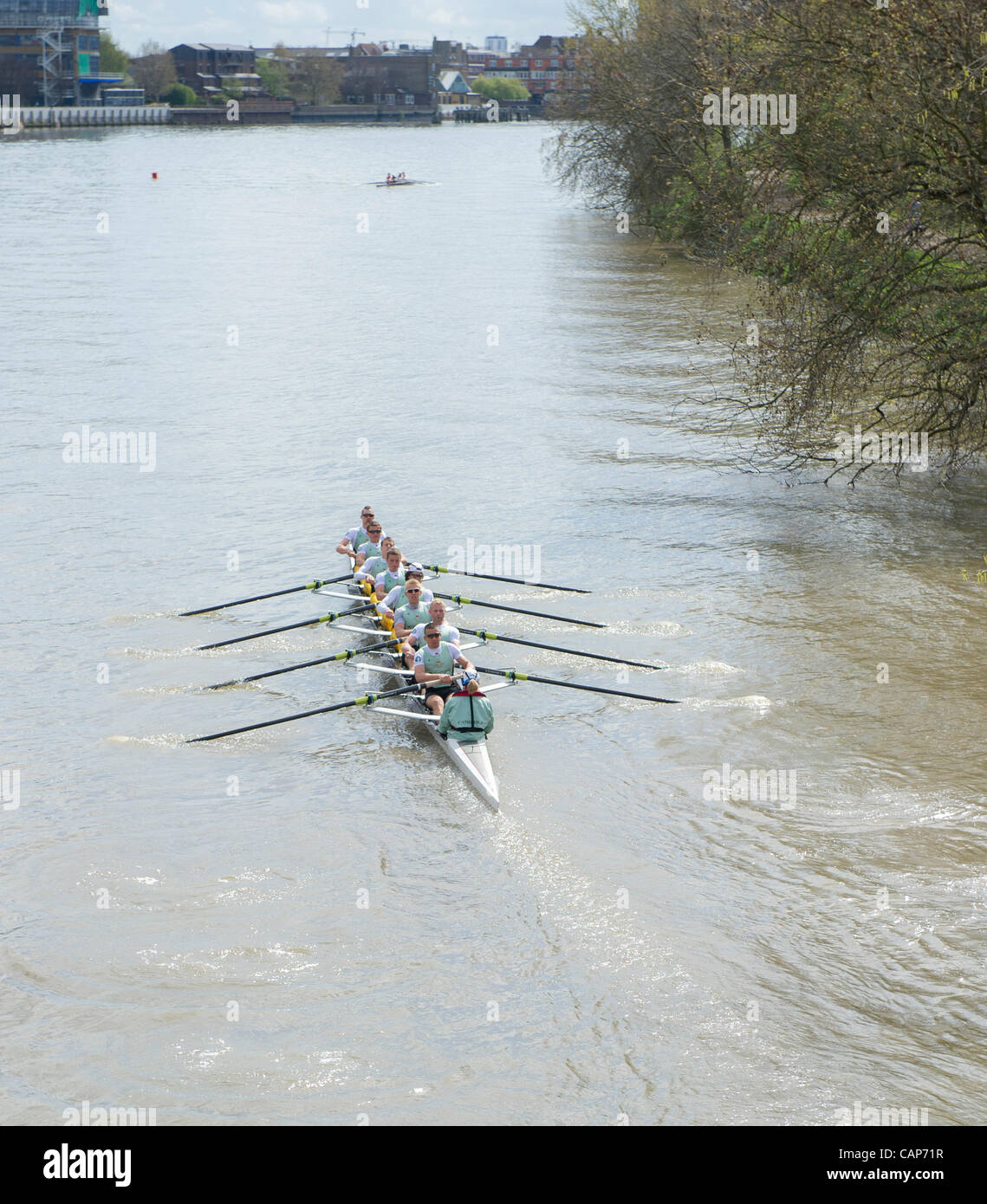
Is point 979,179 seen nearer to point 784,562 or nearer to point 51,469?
point 784,562

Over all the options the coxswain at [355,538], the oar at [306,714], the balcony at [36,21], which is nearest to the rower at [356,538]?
the coxswain at [355,538]

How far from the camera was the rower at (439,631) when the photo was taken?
1509 cm

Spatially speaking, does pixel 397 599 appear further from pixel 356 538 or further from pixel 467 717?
pixel 467 717

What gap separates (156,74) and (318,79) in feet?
65.8

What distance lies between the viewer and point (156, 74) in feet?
555

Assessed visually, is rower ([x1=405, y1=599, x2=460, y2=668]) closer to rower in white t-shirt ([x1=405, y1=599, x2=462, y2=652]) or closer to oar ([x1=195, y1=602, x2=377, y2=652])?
rower in white t-shirt ([x1=405, y1=599, x2=462, y2=652])

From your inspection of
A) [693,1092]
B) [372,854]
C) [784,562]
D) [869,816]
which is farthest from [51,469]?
[693,1092]

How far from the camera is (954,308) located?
19.2 m

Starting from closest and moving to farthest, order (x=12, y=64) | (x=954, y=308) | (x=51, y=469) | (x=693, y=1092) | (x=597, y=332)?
(x=693, y=1092)
(x=954, y=308)
(x=51, y=469)
(x=597, y=332)
(x=12, y=64)

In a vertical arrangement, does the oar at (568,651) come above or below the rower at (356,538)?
below

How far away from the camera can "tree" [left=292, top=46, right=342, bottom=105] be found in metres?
174

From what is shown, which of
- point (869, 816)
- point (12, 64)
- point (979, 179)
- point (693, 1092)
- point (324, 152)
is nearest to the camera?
point (693, 1092)

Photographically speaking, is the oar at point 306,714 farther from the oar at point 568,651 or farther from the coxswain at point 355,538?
the coxswain at point 355,538

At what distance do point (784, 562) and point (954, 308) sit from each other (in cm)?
426
